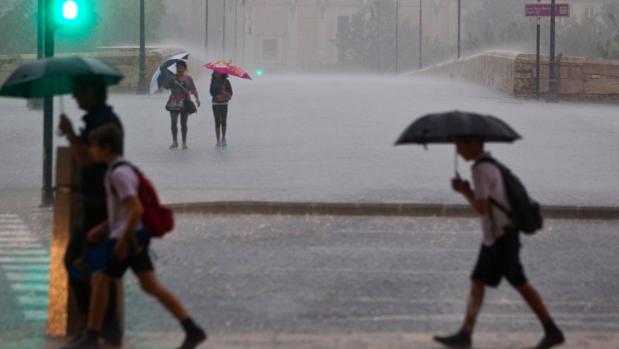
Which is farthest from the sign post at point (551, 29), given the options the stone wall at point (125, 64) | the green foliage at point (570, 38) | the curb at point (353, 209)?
the curb at point (353, 209)

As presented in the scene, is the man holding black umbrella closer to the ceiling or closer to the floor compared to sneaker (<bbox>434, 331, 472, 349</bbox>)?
closer to the ceiling

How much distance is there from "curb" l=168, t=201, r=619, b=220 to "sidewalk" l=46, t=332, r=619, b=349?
7.25 meters

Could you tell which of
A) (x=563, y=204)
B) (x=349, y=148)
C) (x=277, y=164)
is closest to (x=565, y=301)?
(x=563, y=204)

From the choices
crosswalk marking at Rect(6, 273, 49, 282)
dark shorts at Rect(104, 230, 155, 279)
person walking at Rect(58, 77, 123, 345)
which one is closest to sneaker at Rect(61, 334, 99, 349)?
person walking at Rect(58, 77, 123, 345)

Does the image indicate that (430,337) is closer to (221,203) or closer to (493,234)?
(493,234)

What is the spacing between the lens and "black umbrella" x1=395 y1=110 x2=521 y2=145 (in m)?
8.30

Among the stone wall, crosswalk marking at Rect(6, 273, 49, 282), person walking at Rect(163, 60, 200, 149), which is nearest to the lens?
crosswalk marking at Rect(6, 273, 49, 282)

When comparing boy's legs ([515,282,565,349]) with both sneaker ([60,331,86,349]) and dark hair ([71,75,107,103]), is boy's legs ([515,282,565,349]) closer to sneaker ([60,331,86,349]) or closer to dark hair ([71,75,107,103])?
sneaker ([60,331,86,349])

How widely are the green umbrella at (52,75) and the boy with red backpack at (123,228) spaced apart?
60cm

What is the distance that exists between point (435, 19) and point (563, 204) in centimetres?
11815

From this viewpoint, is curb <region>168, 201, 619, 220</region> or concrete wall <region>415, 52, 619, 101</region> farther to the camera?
concrete wall <region>415, 52, 619, 101</region>

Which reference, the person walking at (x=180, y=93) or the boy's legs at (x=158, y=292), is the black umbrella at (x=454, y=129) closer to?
the boy's legs at (x=158, y=292)

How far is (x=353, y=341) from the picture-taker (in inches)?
354

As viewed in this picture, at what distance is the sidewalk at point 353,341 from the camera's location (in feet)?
29.0
